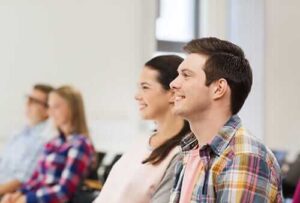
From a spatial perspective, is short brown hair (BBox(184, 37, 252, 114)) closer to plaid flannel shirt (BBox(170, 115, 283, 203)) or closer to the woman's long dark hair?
plaid flannel shirt (BBox(170, 115, 283, 203))

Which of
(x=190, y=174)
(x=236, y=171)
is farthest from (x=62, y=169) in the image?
(x=236, y=171)

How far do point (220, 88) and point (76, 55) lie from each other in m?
3.29

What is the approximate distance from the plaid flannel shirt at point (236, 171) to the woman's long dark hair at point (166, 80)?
1.43ft

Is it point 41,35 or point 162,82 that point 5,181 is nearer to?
point 41,35

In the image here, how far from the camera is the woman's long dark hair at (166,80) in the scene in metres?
1.98

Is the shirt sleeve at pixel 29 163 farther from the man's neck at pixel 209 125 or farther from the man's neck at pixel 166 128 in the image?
the man's neck at pixel 209 125

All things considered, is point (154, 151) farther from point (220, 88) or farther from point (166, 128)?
point (220, 88)

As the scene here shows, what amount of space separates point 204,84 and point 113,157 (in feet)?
7.30

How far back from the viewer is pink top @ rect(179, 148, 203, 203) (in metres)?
1.57

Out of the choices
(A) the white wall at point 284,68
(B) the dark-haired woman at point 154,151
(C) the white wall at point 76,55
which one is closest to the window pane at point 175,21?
(C) the white wall at point 76,55

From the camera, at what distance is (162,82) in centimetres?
210

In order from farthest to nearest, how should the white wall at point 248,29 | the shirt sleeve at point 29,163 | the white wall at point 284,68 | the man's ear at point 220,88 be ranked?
the white wall at point 284,68, the white wall at point 248,29, the shirt sleeve at point 29,163, the man's ear at point 220,88

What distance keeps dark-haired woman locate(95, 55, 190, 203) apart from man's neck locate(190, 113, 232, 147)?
30 cm

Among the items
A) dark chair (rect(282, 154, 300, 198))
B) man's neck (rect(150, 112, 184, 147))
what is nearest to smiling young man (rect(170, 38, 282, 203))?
man's neck (rect(150, 112, 184, 147))
